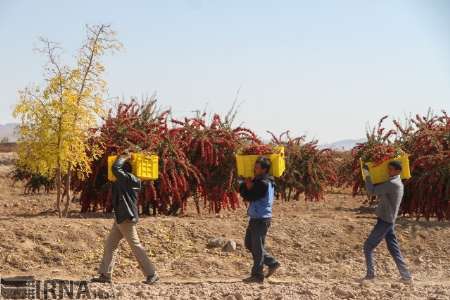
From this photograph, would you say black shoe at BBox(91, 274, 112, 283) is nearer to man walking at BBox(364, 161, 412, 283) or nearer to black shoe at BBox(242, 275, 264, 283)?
black shoe at BBox(242, 275, 264, 283)

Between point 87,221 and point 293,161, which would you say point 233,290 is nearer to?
point 87,221

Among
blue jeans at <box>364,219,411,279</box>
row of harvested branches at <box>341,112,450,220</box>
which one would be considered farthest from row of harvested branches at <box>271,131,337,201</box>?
blue jeans at <box>364,219,411,279</box>

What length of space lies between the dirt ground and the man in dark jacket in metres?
0.20

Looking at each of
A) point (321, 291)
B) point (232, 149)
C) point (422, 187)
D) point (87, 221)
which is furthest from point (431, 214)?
point (87, 221)

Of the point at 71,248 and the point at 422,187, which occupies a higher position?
the point at 422,187

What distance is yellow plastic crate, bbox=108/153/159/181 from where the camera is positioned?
7793 mm

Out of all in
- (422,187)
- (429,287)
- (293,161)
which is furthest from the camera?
(293,161)

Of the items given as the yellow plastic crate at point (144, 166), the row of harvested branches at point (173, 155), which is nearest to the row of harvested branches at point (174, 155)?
the row of harvested branches at point (173, 155)

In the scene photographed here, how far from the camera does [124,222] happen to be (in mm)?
7348

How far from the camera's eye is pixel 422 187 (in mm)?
11461

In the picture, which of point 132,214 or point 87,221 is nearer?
point 132,214

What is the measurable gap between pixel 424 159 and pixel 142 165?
219 inches

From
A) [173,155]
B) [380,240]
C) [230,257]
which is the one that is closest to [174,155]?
[173,155]

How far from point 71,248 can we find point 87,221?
0.78m
